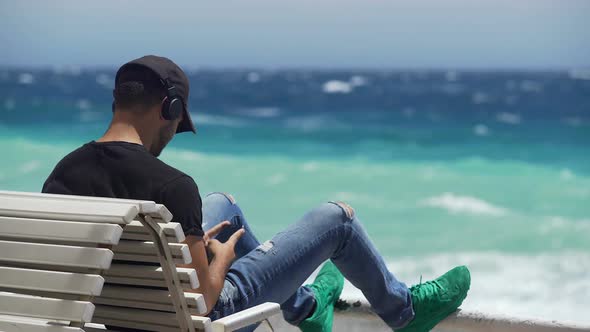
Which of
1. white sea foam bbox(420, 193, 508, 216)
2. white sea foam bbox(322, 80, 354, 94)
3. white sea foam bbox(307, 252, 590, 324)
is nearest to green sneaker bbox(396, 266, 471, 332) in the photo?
white sea foam bbox(307, 252, 590, 324)

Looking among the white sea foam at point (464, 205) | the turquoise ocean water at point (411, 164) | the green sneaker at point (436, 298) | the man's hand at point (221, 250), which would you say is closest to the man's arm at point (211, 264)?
the man's hand at point (221, 250)

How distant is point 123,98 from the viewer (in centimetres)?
239

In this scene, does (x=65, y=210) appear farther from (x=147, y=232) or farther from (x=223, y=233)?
(x=223, y=233)

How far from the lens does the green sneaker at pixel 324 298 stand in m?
3.19

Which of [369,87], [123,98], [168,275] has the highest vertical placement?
[369,87]

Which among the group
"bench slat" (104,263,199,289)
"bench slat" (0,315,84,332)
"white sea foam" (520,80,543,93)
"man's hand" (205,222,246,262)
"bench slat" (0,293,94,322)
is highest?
"white sea foam" (520,80,543,93)

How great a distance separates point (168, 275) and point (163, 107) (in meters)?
0.47

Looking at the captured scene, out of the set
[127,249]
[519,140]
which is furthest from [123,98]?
[519,140]

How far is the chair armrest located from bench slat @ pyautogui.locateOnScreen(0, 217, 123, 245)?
395 mm

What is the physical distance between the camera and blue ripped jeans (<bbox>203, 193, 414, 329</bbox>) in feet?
8.62

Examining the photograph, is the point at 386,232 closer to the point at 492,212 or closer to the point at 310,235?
the point at 492,212

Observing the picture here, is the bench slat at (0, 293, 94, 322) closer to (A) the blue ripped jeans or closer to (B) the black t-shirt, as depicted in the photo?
(B) the black t-shirt

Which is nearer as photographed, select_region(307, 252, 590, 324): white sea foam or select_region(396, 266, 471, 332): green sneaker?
Result: select_region(396, 266, 471, 332): green sneaker

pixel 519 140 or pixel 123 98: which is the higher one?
pixel 519 140
